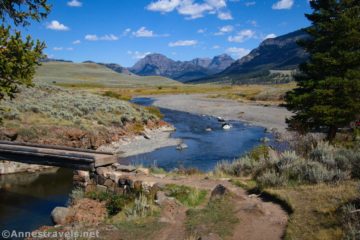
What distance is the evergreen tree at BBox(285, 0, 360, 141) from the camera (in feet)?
67.6

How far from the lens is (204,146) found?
32219 mm

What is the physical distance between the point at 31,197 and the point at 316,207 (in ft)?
43.6

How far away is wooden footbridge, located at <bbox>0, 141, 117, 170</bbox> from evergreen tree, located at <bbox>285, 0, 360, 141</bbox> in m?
11.6

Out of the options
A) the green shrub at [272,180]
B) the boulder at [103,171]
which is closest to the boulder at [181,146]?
the boulder at [103,171]

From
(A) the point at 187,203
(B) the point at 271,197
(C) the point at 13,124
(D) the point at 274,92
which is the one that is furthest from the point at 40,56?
(D) the point at 274,92

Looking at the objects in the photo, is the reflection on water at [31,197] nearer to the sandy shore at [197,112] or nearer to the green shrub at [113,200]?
the green shrub at [113,200]

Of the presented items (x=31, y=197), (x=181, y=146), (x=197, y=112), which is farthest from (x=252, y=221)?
(x=197, y=112)

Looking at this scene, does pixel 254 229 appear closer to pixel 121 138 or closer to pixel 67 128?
pixel 67 128

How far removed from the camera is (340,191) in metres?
10.3

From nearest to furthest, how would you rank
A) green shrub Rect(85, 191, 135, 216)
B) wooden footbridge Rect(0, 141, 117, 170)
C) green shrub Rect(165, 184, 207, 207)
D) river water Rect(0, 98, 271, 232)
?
green shrub Rect(165, 184, 207, 207) → green shrub Rect(85, 191, 135, 216) → river water Rect(0, 98, 271, 232) → wooden footbridge Rect(0, 141, 117, 170)

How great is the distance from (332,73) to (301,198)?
43.2 feet

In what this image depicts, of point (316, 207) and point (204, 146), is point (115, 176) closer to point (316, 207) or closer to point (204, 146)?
point (316, 207)

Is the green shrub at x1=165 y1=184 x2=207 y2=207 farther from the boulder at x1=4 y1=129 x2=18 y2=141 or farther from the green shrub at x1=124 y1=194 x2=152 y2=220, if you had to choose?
the boulder at x1=4 y1=129 x2=18 y2=141

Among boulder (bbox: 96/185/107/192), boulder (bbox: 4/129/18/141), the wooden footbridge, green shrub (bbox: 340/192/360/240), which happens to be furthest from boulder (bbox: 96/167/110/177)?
boulder (bbox: 4/129/18/141)
